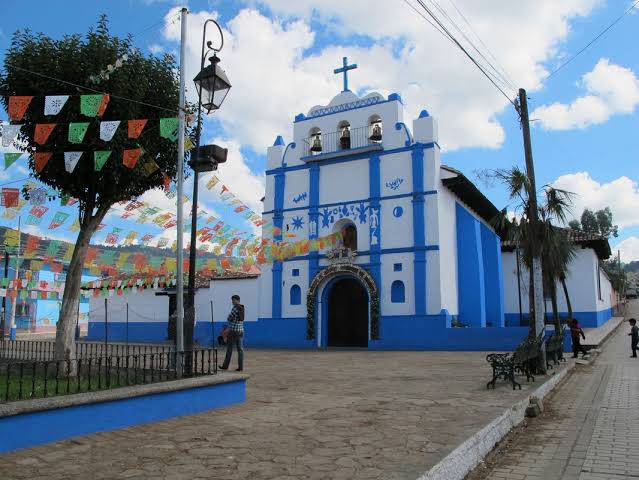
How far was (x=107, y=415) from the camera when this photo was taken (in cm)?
584

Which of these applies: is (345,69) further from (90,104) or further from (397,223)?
(90,104)

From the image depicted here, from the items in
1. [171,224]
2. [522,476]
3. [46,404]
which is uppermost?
[171,224]

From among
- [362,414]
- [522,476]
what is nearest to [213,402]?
[362,414]

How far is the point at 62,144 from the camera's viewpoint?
8.45 m

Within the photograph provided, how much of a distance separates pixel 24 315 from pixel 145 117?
110 ft

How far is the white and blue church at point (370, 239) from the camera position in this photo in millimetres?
20297

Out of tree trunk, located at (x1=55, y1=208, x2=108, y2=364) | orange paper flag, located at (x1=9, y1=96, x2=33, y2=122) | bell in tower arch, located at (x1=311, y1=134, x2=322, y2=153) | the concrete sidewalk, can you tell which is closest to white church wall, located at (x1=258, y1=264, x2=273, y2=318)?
bell in tower arch, located at (x1=311, y1=134, x2=322, y2=153)

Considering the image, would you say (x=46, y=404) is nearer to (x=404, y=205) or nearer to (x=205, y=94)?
(x=205, y=94)

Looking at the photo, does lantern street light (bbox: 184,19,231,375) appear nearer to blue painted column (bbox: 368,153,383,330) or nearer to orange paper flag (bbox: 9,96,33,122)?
orange paper flag (bbox: 9,96,33,122)

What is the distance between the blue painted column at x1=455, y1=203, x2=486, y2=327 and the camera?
72.7ft

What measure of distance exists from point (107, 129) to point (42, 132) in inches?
41.1

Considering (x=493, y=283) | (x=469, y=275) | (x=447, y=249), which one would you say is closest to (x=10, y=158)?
(x=447, y=249)

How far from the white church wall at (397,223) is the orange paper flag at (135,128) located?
14.1 meters

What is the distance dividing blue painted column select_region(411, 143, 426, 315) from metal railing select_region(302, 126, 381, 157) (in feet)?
6.17
